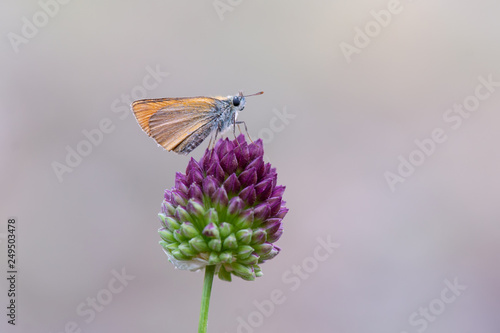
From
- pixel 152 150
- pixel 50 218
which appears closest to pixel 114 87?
pixel 152 150

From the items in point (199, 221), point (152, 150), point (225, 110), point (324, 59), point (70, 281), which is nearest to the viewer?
point (199, 221)

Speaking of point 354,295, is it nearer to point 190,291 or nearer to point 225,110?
point 190,291
